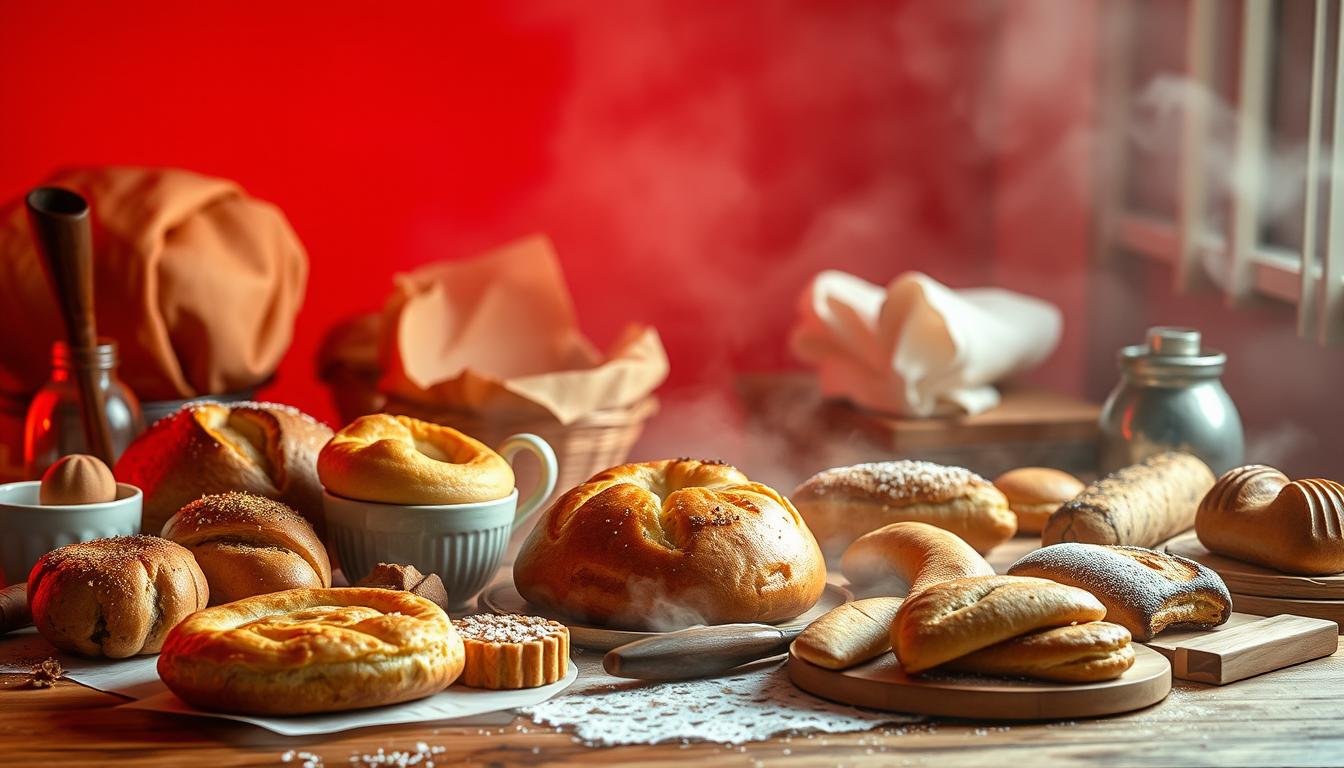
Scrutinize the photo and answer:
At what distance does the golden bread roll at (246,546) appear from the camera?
1332 mm

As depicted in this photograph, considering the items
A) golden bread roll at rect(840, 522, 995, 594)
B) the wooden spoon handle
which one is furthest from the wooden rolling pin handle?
the wooden spoon handle

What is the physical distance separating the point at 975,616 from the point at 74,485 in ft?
2.82

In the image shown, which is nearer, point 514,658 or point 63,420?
point 514,658

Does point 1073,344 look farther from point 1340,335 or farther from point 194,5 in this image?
point 194,5

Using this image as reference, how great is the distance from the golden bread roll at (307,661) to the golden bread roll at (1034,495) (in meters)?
0.86

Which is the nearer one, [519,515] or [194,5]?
[519,515]

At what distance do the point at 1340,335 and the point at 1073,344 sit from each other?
1.05 metres

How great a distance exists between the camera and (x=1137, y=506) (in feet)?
5.33

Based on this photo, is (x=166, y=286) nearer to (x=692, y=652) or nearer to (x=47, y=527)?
(x=47, y=527)

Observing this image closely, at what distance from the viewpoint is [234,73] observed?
117 inches

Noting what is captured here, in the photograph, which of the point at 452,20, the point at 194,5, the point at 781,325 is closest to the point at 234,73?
the point at 194,5

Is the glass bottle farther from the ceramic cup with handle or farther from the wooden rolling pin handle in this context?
the wooden rolling pin handle

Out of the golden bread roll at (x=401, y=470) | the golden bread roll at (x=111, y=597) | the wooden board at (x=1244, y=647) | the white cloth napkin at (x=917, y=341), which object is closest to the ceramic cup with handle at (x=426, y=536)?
the golden bread roll at (x=401, y=470)

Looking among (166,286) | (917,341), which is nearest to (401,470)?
(166,286)
